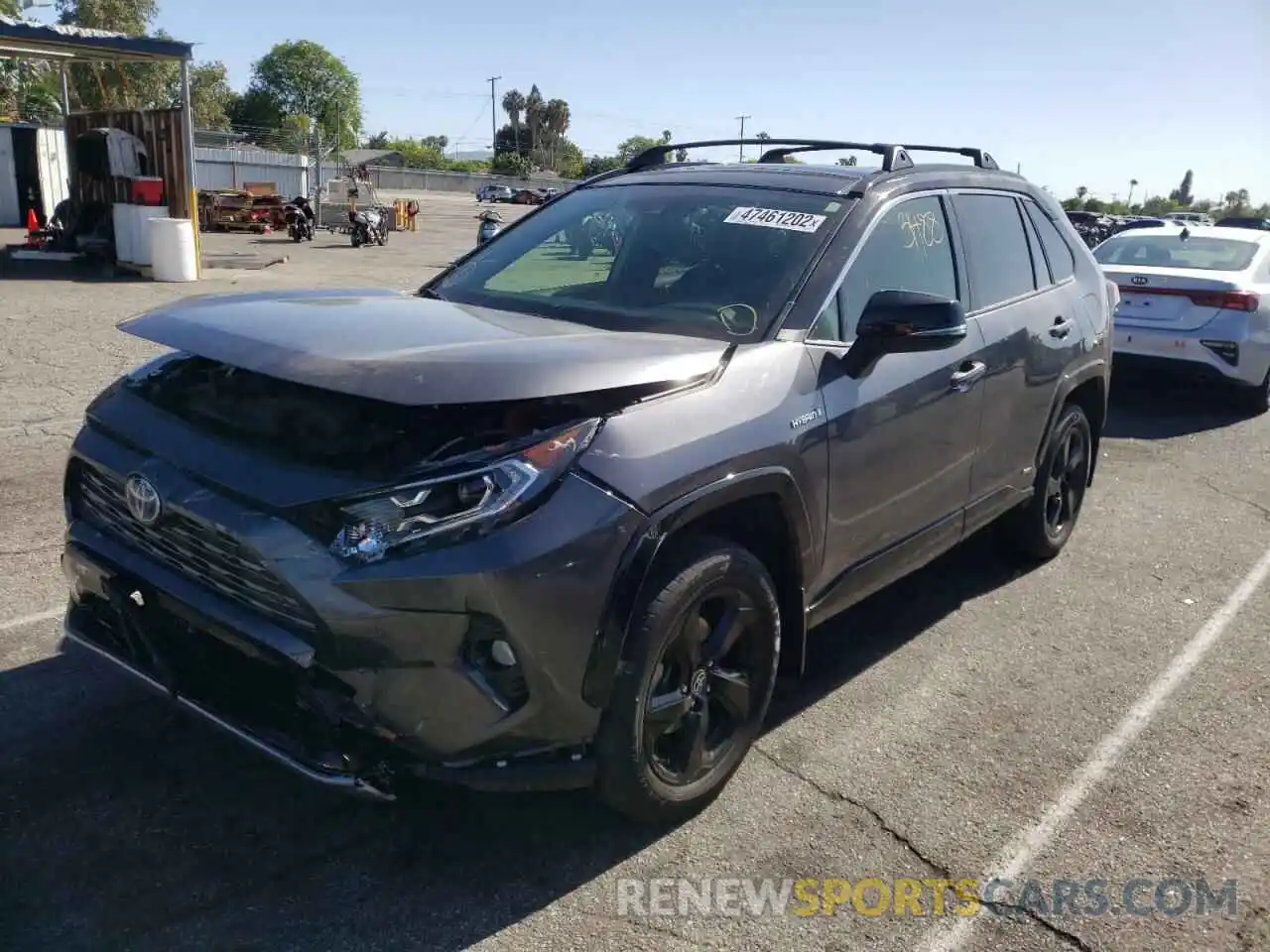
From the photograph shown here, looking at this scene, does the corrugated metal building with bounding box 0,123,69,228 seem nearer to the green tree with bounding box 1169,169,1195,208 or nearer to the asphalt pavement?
the asphalt pavement

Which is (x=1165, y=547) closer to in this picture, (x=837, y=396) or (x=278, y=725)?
(x=837, y=396)

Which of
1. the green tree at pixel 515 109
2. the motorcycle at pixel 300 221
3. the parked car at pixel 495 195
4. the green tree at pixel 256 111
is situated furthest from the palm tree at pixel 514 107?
A: the motorcycle at pixel 300 221

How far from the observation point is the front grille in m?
2.55

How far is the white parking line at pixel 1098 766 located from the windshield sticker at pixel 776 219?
6.67ft

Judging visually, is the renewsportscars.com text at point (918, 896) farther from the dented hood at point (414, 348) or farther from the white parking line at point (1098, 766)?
the dented hood at point (414, 348)

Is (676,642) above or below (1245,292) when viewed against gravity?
below

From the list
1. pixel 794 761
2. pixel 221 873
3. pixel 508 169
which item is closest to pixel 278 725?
pixel 221 873

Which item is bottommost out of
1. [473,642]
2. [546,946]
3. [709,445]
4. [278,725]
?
[546,946]

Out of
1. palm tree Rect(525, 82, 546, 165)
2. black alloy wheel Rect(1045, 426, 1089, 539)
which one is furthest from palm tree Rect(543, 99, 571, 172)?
black alloy wheel Rect(1045, 426, 1089, 539)

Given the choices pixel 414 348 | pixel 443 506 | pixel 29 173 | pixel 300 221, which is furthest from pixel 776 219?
pixel 29 173

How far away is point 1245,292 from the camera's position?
8961mm

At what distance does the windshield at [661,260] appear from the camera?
3.57m

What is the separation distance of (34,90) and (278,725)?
52038 millimetres

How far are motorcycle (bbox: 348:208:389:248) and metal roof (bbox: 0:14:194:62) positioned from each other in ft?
31.2
